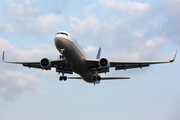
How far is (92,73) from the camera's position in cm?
3988

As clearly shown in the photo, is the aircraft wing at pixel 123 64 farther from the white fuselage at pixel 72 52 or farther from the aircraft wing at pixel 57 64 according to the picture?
the aircraft wing at pixel 57 64

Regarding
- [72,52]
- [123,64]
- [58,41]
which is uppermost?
[58,41]

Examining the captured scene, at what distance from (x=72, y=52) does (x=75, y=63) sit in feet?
8.19

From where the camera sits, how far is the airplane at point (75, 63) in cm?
3123

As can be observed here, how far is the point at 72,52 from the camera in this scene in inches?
1262

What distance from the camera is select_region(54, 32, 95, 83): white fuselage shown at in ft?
101

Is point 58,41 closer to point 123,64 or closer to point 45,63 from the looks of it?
point 45,63

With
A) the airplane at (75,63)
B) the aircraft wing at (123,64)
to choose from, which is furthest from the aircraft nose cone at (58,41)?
the aircraft wing at (123,64)

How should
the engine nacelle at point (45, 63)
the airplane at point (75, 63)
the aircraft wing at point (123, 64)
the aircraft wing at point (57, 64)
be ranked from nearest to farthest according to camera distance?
the airplane at point (75, 63) → the aircraft wing at point (123, 64) → the engine nacelle at point (45, 63) → the aircraft wing at point (57, 64)

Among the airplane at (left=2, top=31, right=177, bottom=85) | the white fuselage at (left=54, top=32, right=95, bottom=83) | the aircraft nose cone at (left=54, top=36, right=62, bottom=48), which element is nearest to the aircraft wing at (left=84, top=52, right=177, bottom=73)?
the airplane at (left=2, top=31, right=177, bottom=85)

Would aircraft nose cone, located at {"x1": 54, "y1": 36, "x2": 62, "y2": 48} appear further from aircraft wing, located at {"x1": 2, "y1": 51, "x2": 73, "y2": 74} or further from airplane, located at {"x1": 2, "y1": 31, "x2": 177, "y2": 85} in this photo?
aircraft wing, located at {"x1": 2, "y1": 51, "x2": 73, "y2": 74}

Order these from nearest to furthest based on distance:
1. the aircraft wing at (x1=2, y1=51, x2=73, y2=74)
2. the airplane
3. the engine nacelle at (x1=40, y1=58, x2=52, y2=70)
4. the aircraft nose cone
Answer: the aircraft nose cone, the airplane, the engine nacelle at (x1=40, y1=58, x2=52, y2=70), the aircraft wing at (x1=2, y1=51, x2=73, y2=74)

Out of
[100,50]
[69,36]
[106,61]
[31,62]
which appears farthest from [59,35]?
[100,50]

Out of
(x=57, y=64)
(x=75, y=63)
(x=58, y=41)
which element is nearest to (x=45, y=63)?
(x=57, y=64)
